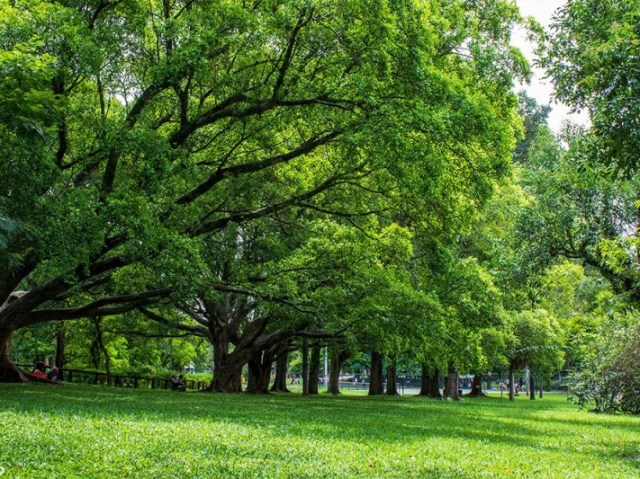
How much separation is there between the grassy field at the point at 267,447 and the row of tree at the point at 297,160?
315cm

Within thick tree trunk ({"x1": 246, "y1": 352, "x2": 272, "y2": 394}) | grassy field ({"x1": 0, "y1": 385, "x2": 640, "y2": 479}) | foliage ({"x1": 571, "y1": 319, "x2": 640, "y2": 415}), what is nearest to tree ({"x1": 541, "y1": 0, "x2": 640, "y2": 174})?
grassy field ({"x1": 0, "y1": 385, "x2": 640, "y2": 479})

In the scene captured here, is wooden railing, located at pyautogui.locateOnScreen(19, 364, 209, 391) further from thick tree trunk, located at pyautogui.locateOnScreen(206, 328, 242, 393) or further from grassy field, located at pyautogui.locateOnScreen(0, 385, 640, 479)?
grassy field, located at pyautogui.locateOnScreen(0, 385, 640, 479)

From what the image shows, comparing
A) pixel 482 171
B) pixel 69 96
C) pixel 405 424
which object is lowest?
pixel 405 424

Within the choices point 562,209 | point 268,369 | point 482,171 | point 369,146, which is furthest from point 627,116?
point 268,369

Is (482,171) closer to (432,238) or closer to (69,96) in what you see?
(432,238)

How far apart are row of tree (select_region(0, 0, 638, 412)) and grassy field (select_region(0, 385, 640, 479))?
315 cm

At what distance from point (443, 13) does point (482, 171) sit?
12.6ft

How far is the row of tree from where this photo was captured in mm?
13312

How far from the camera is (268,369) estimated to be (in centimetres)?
3609

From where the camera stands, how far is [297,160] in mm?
21594

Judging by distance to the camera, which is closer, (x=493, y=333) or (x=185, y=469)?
(x=185, y=469)

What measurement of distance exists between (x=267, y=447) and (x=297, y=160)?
13.3 meters

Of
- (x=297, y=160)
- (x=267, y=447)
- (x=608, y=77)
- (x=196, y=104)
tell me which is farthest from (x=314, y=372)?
(x=608, y=77)

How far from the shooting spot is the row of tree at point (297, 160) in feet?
43.7
